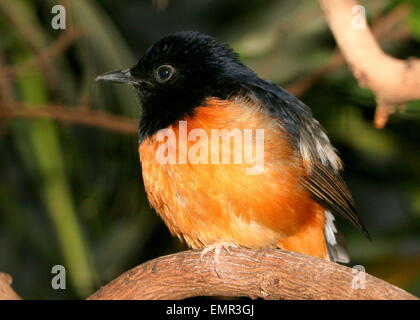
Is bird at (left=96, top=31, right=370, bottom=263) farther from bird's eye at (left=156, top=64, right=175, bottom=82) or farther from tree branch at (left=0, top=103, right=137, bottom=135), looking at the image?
tree branch at (left=0, top=103, right=137, bottom=135)

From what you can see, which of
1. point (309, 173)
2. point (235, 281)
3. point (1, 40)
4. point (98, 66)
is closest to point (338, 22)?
point (235, 281)

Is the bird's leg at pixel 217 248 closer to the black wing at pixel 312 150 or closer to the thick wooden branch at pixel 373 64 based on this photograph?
the black wing at pixel 312 150

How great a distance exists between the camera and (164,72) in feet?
15.0

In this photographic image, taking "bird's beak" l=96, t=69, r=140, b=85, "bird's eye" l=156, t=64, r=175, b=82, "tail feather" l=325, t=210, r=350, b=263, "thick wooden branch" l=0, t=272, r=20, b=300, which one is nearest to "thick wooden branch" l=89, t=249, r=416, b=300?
"thick wooden branch" l=0, t=272, r=20, b=300

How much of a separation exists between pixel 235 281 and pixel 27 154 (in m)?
3.08

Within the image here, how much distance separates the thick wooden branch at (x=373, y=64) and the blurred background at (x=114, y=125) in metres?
3.05

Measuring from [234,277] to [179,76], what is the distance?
1461mm

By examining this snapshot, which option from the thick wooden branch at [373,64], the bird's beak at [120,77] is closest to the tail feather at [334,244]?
the bird's beak at [120,77]

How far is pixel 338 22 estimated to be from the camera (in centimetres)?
182

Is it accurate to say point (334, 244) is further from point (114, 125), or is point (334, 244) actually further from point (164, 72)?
point (114, 125)

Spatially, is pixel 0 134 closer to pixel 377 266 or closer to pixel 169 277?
pixel 169 277

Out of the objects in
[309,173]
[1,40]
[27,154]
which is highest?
[1,40]

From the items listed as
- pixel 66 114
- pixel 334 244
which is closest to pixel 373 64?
pixel 334 244

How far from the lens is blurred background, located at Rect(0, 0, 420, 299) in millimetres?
5469
